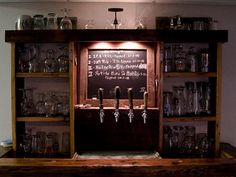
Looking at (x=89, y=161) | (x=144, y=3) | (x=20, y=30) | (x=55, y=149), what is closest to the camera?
(x=89, y=161)

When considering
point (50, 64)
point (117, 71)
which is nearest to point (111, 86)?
point (117, 71)

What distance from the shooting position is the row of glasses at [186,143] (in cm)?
303

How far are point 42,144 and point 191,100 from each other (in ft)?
4.72

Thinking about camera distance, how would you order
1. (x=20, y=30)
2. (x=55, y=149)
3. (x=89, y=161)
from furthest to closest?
(x=55, y=149)
(x=20, y=30)
(x=89, y=161)

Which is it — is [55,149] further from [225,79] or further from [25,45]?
[225,79]

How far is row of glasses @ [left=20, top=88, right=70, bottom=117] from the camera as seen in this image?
3.03 metres

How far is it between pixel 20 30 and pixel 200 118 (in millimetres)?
1762

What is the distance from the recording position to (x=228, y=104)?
11.1 feet

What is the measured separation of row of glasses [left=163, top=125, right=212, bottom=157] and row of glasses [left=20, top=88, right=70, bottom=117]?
973mm

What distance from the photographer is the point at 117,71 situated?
3.14m

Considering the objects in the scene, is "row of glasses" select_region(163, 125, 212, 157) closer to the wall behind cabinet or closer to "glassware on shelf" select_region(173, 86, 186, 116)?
"glassware on shelf" select_region(173, 86, 186, 116)

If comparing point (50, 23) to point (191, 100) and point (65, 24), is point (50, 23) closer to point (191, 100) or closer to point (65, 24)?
point (65, 24)

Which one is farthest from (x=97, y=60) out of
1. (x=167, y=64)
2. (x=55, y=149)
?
(x=55, y=149)

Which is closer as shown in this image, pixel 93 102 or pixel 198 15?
pixel 93 102
